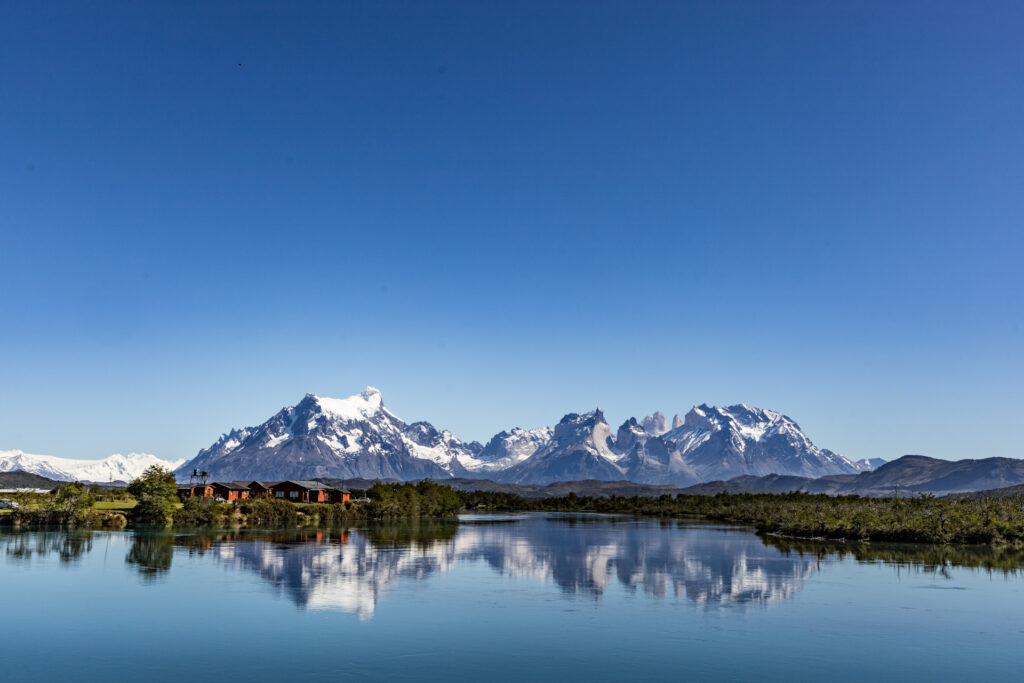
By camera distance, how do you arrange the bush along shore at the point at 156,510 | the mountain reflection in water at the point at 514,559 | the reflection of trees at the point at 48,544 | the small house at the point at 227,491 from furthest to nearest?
the small house at the point at 227,491
the bush along shore at the point at 156,510
the reflection of trees at the point at 48,544
the mountain reflection in water at the point at 514,559

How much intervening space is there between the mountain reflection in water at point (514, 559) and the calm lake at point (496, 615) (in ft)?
1.33

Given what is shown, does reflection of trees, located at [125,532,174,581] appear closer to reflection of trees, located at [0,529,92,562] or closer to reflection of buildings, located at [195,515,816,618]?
reflection of trees, located at [0,529,92,562]

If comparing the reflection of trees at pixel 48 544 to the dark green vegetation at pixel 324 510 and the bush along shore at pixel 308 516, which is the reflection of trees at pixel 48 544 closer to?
the bush along shore at pixel 308 516

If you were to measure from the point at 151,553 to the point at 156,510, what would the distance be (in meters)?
41.2

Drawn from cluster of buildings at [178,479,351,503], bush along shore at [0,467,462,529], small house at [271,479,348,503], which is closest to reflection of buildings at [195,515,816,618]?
bush along shore at [0,467,462,529]

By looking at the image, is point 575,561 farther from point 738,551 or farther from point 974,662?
point 974,662

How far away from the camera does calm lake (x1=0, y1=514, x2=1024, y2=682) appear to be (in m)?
31.3

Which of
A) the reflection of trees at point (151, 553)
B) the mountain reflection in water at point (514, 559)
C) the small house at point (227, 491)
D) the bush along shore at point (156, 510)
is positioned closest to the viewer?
the mountain reflection in water at point (514, 559)

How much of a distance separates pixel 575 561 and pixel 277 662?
44.8m

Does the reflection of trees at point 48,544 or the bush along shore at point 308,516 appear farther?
the bush along shore at point 308,516

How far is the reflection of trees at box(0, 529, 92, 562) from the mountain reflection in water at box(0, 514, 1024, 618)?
4.2 inches

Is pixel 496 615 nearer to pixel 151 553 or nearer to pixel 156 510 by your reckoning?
pixel 151 553

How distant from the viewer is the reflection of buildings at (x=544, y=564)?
50656 mm

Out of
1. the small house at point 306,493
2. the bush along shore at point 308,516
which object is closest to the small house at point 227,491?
the small house at point 306,493
